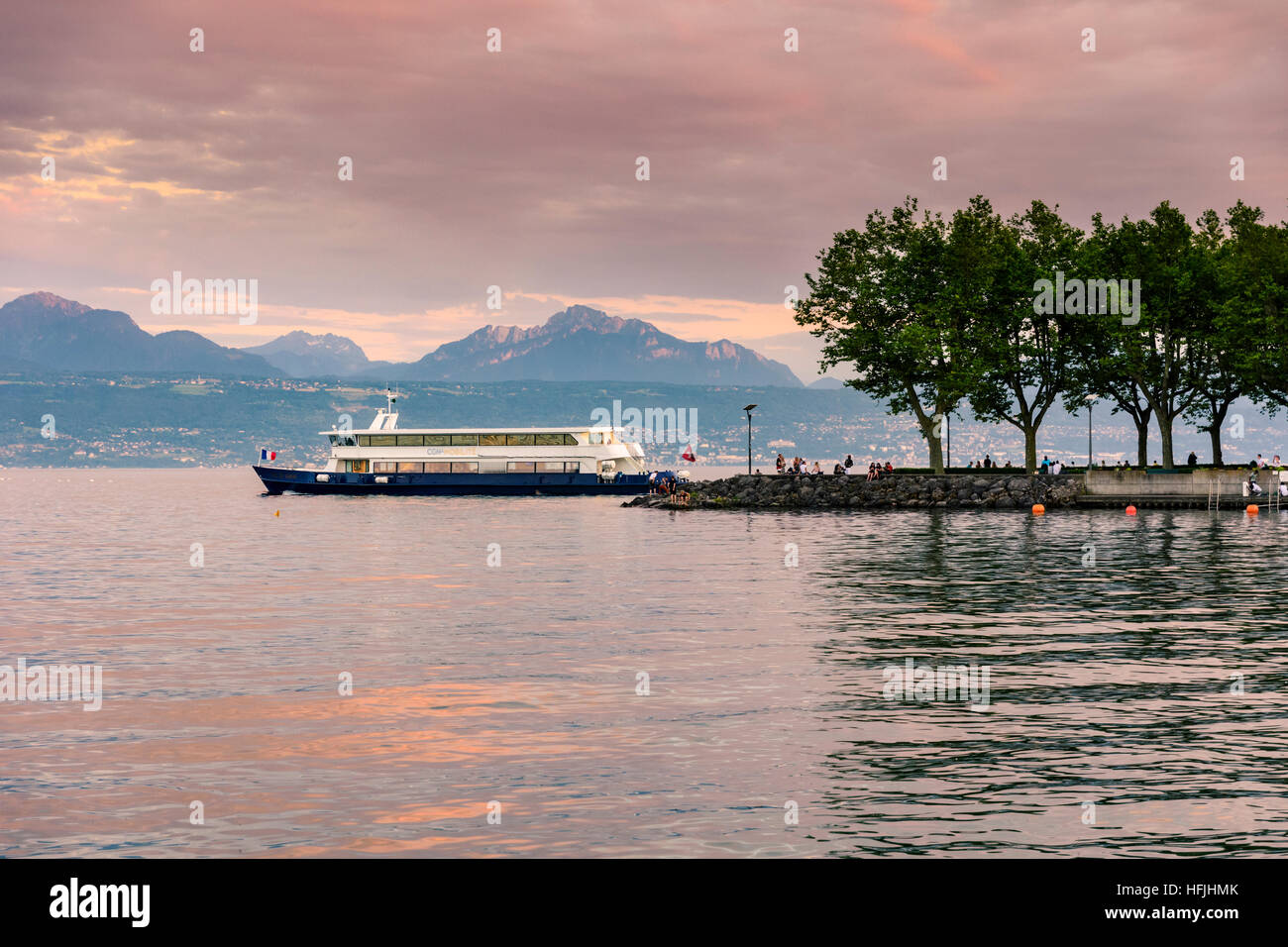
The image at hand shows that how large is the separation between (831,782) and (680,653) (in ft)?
37.4

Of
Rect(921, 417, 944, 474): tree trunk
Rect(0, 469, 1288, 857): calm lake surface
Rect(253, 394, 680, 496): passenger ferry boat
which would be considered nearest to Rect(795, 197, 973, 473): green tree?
Rect(921, 417, 944, 474): tree trunk

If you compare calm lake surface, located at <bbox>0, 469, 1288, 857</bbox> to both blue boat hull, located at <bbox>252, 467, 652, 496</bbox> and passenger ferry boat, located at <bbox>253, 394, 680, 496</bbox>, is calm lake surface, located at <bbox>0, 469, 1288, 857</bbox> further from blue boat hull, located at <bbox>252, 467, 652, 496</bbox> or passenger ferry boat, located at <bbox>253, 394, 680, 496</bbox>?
passenger ferry boat, located at <bbox>253, 394, 680, 496</bbox>

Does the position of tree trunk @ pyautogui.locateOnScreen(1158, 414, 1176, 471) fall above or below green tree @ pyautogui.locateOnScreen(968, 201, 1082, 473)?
below

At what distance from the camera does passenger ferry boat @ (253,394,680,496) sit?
417ft

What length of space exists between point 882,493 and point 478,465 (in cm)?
4336

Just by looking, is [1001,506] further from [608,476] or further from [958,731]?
[958,731]

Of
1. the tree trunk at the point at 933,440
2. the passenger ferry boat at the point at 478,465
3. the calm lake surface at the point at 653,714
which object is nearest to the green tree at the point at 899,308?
the tree trunk at the point at 933,440

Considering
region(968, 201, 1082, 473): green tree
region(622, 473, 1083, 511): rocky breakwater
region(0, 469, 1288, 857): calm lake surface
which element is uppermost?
region(968, 201, 1082, 473): green tree

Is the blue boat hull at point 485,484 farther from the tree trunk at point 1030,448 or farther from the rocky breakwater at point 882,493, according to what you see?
the tree trunk at point 1030,448

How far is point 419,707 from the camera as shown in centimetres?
2081

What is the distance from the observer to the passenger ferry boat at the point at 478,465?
127 metres
